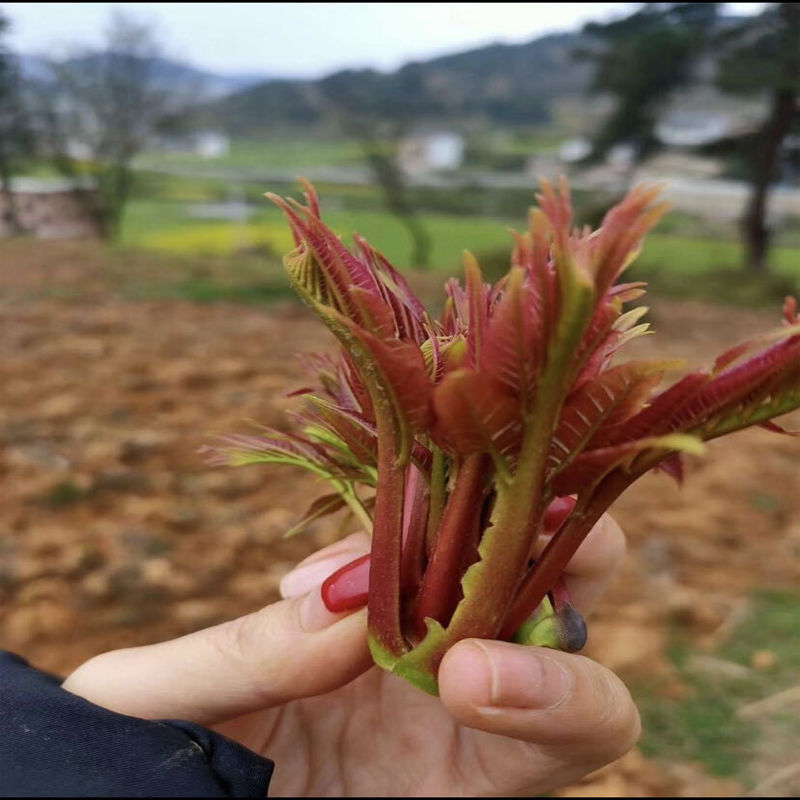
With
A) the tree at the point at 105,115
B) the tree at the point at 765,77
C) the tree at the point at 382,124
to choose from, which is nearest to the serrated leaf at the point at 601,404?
the tree at the point at 765,77

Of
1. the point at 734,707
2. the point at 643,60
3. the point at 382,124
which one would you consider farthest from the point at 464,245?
the point at 734,707

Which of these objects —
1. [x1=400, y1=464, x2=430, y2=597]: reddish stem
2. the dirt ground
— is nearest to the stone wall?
the dirt ground

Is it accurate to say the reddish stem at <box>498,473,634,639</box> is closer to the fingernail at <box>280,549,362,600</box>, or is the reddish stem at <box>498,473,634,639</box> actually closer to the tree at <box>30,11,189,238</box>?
the fingernail at <box>280,549,362,600</box>

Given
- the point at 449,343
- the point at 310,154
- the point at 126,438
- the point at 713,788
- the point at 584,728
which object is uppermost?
the point at 310,154

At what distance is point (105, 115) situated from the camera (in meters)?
7.39

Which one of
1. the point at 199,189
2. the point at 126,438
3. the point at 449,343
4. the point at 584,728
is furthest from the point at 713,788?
the point at 199,189

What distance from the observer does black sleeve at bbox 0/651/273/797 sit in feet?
1.51

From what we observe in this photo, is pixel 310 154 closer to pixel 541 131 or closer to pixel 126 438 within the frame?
pixel 541 131

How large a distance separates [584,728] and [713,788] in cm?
53

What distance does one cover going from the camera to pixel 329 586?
526mm

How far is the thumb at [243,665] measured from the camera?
54cm

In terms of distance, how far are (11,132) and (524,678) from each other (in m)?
7.07

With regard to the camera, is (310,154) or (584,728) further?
(310,154)

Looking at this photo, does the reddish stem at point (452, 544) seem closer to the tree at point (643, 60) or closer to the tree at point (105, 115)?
the tree at point (643, 60)
